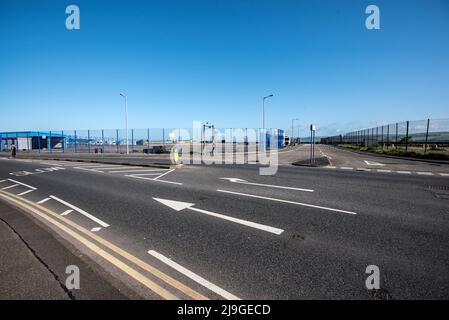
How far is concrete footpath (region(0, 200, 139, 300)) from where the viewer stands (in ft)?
9.61

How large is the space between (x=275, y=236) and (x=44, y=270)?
154 inches

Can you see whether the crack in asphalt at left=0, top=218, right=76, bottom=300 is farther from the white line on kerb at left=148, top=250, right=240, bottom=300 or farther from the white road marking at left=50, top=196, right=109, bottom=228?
the white road marking at left=50, top=196, right=109, bottom=228

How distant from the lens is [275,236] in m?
4.64

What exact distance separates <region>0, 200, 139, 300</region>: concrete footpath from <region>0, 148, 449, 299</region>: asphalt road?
195 mm

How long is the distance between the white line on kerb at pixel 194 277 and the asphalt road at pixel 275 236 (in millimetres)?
16

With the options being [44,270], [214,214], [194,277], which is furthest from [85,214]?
[194,277]

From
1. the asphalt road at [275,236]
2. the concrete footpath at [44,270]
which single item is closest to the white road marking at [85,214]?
the asphalt road at [275,236]

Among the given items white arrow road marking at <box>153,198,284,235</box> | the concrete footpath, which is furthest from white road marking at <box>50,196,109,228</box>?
white arrow road marking at <box>153,198,284,235</box>

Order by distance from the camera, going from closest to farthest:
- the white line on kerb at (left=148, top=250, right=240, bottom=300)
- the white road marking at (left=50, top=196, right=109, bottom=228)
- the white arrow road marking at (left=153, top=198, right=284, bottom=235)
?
the white line on kerb at (left=148, top=250, right=240, bottom=300) → the white arrow road marking at (left=153, top=198, right=284, bottom=235) → the white road marking at (left=50, top=196, right=109, bottom=228)

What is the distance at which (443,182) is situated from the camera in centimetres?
1021

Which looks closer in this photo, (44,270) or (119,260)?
(44,270)

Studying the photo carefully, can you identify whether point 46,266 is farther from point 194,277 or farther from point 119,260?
point 194,277

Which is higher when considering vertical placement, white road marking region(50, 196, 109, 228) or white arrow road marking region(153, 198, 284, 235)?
white arrow road marking region(153, 198, 284, 235)
